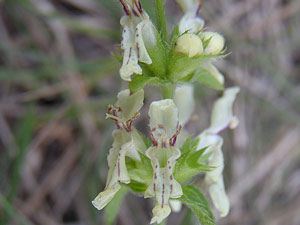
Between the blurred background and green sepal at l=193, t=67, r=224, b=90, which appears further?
the blurred background

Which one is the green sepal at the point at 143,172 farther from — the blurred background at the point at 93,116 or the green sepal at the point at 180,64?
the blurred background at the point at 93,116

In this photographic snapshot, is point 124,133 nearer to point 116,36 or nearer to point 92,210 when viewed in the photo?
point 92,210

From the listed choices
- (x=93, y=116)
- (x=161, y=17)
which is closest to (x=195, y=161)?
(x=161, y=17)

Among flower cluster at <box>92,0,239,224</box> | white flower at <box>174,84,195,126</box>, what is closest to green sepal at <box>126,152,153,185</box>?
flower cluster at <box>92,0,239,224</box>

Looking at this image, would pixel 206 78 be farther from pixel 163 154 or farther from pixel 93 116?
pixel 93 116

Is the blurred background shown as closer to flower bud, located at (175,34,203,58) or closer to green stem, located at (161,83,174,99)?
green stem, located at (161,83,174,99)

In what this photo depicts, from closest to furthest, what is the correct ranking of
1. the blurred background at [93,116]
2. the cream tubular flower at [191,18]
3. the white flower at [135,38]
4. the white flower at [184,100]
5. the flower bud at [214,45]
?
the white flower at [135,38]
the flower bud at [214,45]
the cream tubular flower at [191,18]
the white flower at [184,100]
the blurred background at [93,116]

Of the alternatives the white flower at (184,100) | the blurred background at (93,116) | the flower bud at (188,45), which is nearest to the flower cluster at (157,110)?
the flower bud at (188,45)
